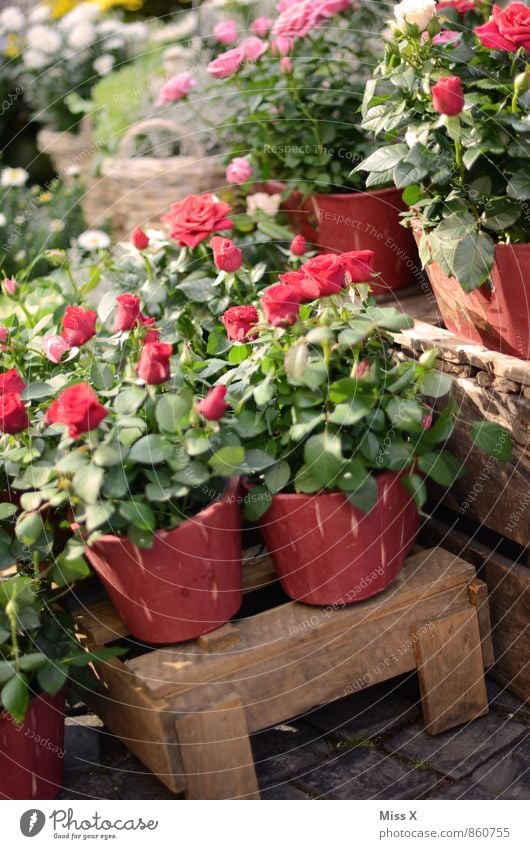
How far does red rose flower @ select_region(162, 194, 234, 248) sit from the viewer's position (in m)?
1.74

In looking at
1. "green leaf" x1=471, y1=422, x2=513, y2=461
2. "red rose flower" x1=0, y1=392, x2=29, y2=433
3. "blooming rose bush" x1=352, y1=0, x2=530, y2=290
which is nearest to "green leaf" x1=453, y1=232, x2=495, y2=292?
"blooming rose bush" x1=352, y1=0, x2=530, y2=290

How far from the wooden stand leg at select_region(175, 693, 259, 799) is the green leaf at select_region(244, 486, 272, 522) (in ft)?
0.87

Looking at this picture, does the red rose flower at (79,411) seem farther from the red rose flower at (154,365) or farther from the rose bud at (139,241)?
the rose bud at (139,241)

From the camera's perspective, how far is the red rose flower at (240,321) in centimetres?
159

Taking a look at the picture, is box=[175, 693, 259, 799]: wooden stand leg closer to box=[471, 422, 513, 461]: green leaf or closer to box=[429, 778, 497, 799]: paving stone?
box=[429, 778, 497, 799]: paving stone

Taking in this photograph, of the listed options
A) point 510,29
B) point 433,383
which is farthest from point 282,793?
point 510,29

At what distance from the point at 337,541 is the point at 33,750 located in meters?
0.55

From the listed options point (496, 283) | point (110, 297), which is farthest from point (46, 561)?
point (496, 283)

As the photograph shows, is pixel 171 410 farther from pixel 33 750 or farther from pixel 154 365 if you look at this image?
pixel 33 750

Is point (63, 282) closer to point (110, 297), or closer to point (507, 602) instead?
point (110, 297)

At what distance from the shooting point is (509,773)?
1.54 meters

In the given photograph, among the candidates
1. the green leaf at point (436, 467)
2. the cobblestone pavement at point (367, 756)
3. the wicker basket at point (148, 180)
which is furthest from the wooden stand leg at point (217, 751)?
the wicker basket at point (148, 180)

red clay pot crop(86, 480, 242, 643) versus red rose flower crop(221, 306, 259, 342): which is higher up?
red rose flower crop(221, 306, 259, 342)
